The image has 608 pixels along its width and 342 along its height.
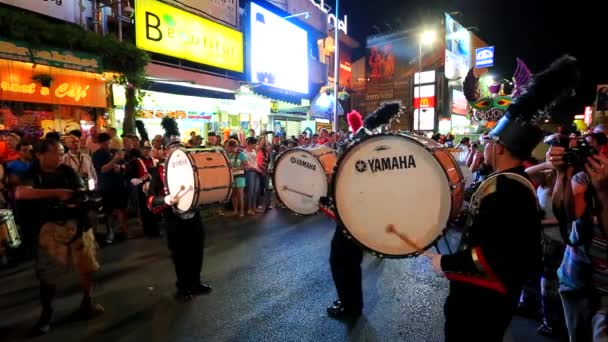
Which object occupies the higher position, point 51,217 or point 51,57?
point 51,57

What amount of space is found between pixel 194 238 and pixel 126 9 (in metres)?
9.67

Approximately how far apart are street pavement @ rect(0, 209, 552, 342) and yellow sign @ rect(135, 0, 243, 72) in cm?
758

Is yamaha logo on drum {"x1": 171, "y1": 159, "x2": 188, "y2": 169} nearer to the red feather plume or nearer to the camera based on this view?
the red feather plume

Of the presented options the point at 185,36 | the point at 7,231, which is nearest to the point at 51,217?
the point at 7,231

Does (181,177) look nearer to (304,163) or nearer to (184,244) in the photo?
(184,244)

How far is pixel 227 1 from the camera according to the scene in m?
15.0

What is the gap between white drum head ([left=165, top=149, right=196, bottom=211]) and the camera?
4266 mm

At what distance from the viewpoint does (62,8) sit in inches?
382

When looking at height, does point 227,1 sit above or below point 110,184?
above

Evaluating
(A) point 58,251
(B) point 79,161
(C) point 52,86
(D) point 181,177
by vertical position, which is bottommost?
(A) point 58,251

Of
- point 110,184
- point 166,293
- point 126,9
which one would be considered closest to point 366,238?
point 166,293

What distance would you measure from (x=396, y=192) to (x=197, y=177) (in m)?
2.41

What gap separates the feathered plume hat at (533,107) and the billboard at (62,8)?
10.2 meters

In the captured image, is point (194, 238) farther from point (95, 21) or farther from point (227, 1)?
point (227, 1)
